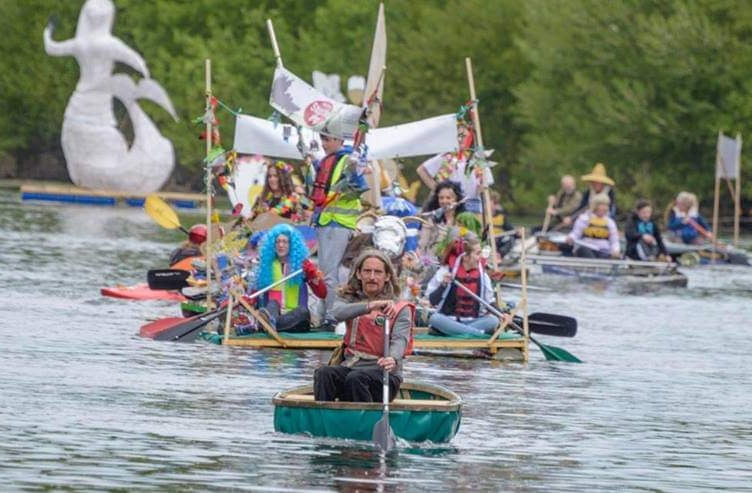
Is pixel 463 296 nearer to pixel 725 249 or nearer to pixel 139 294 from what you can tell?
pixel 139 294

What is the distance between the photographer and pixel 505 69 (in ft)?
261

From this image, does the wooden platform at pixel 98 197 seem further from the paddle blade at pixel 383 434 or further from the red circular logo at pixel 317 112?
the paddle blade at pixel 383 434

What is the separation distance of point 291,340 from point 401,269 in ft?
5.62

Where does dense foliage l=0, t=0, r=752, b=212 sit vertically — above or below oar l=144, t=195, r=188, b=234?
above

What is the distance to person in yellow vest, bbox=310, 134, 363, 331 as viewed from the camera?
22.8 meters

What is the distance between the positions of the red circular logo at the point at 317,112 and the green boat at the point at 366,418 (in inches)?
348

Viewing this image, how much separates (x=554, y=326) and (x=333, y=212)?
99.8 inches

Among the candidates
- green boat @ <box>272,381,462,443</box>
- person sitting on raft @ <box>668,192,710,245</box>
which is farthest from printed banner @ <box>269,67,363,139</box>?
person sitting on raft @ <box>668,192,710,245</box>

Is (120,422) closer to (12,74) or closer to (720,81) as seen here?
(720,81)

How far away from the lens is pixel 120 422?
16.1 m

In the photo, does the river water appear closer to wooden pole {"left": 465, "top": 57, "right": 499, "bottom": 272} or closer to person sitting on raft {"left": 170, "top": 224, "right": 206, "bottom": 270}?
person sitting on raft {"left": 170, "top": 224, "right": 206, "bottom": 270}

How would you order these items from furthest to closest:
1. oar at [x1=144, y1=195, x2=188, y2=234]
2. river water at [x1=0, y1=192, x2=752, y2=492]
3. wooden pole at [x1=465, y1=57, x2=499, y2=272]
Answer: oar at [x1=144, y1=195, x2=188, y2=234], wooden pole at [x1=465, y1=57, x2=499, y2=272], river water at [x1=0, y1=192, x2=752, y2=492]

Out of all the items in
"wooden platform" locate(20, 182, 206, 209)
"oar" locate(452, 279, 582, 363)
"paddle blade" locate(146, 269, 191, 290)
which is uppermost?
"wooden platform" locate(20, 182, 206, 209)

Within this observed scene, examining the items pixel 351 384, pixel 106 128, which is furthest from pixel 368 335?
pixel 106 128
